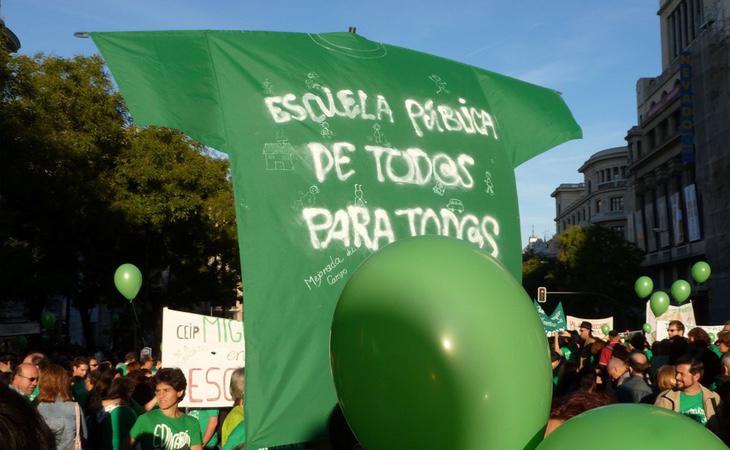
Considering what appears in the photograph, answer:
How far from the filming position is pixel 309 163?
373 centimetres

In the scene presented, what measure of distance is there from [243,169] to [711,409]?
362cm

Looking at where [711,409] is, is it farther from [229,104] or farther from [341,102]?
[229,104]

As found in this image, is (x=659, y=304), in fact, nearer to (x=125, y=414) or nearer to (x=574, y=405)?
(x=125, y=414)

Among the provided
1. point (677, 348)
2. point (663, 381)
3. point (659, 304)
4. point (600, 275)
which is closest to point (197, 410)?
point (663, 381)

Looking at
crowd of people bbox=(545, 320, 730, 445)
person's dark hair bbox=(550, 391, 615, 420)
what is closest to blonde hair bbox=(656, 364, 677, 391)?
A: crowd of people bbox=(545, 320, 730, 445)

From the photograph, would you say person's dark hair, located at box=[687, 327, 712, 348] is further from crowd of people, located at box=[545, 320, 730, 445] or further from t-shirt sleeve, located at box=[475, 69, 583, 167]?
t-shirt sleeve, located at box=[475, 69, 583, 167]

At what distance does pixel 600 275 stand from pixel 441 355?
174ft

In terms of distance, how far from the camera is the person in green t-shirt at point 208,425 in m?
6.74

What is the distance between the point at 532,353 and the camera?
7.75 feet

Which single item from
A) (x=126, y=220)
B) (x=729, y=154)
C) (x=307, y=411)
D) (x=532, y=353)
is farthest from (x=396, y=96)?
(x=729, y=154)

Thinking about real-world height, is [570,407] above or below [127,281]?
below

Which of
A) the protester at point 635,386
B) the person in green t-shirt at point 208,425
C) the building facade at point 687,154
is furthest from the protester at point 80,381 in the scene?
the building facade at point 687,154

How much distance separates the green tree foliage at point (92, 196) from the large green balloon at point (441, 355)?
16.8 m

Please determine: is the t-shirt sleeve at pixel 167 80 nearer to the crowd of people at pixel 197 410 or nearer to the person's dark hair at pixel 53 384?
the crowd of people at pixel 197 410
